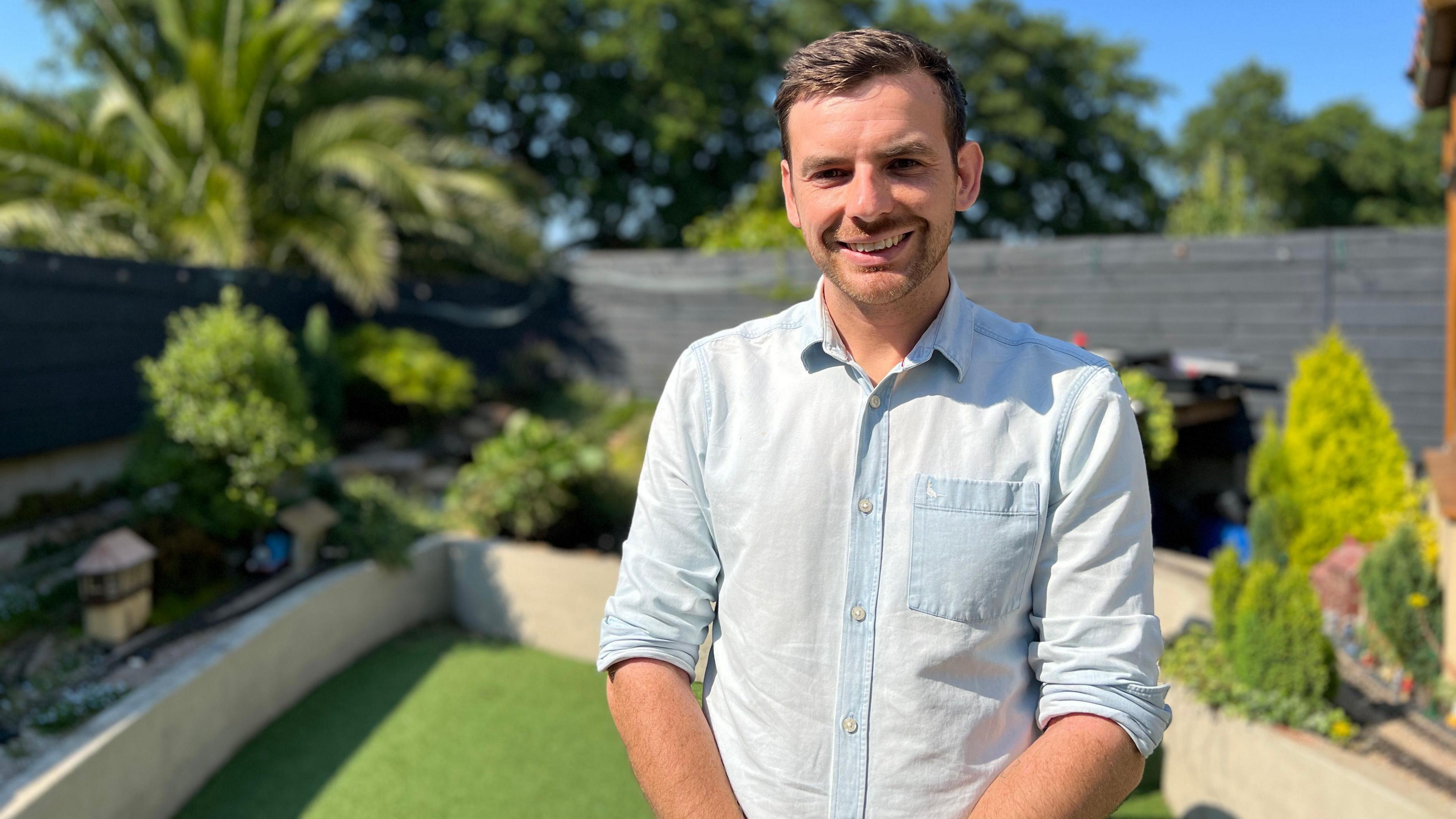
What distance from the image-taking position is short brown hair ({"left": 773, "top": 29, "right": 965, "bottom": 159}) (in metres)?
1.30

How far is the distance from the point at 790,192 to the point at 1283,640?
2750 mm

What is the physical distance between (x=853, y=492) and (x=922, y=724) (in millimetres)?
312

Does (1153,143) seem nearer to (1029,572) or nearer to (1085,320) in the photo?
(1085,320)

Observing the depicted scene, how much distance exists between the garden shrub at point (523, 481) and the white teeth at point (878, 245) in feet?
15.2

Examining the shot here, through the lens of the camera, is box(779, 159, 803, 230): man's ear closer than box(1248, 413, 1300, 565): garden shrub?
Yes

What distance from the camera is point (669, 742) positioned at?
4.42ft

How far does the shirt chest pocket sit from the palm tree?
311 inches

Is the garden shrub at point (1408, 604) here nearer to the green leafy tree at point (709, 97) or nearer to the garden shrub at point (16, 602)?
the garden shrub at point (16, 602)

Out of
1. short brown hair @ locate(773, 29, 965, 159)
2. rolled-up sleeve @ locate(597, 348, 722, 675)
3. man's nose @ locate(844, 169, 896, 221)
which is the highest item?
short brown hair @ locate(773, 29, 965, 159)

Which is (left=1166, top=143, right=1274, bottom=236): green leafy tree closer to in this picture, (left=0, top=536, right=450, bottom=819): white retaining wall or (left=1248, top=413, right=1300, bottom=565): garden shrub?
(left=1248, top=413, right=1300, bottom=565): garden shrub

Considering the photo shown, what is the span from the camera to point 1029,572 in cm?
131

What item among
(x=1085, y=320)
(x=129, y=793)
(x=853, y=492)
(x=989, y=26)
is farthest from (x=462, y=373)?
(x=989, y=26)

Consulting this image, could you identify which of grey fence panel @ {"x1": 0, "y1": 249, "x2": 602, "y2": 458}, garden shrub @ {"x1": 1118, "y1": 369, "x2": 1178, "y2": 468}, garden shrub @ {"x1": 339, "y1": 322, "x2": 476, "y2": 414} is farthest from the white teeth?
garden shrub @ {"x1": 339, "y1": 322, "x2": 476, "y2": 414}

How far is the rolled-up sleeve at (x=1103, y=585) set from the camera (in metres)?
1.25
